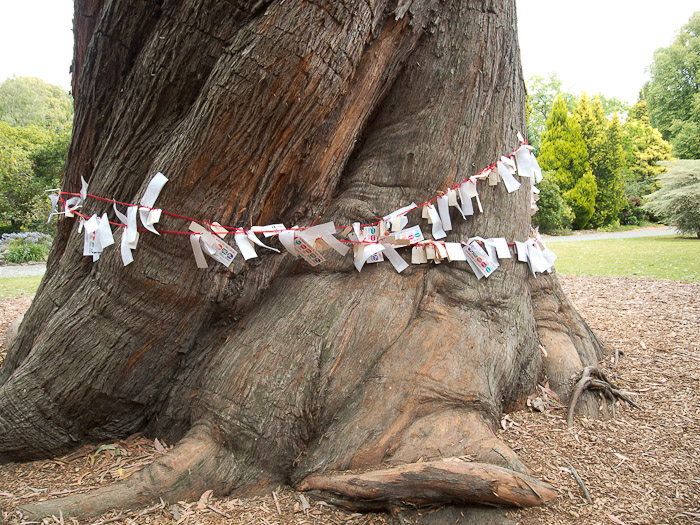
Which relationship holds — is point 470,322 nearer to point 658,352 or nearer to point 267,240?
point 267,240

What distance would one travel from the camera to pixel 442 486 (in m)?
1.89

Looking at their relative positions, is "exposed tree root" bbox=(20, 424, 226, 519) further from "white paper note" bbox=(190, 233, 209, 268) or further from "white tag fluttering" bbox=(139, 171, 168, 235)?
"white tag fluttering" bbox=(139, 171, 168, 235)

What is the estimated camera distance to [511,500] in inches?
74.5

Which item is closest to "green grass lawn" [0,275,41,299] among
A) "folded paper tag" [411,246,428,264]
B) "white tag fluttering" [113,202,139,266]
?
"white tag fluttering" [113,202,139,266]

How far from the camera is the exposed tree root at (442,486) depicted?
6.19 ft

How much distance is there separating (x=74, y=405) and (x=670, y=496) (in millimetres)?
3145

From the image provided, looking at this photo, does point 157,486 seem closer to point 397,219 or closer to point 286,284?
point 286,284

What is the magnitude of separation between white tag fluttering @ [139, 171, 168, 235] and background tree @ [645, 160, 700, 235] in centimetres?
1738

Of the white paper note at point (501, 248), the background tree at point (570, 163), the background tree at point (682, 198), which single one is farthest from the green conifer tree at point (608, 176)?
the white paper note at point (501, 248)

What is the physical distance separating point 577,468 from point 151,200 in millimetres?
2638

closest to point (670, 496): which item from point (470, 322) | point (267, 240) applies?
point (470, 322)

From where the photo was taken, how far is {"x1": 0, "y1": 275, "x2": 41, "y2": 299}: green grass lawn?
25.4ft

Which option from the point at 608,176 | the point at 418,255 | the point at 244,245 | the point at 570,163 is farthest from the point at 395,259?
the point at 608,176

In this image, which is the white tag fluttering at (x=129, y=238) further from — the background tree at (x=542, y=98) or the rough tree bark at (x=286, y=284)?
the background tree at (x=542, y=98)
